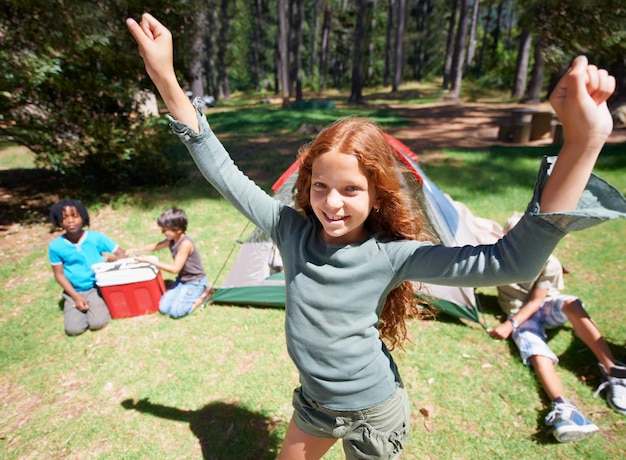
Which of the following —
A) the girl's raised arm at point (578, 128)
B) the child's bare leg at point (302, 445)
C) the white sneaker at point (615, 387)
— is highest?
the girl's raised arm at point (578, 128)

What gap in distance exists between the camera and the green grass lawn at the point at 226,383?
2504 mm

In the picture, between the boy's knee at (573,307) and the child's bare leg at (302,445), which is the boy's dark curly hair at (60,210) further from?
the boy's knee at (573,307)

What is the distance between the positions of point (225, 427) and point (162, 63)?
2388mm

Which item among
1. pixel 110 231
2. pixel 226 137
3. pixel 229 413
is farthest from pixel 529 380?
pixel 226 137

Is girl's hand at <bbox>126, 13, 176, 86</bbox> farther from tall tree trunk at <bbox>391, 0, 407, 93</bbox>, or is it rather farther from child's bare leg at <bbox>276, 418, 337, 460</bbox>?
tall tree trunk at <bbox>391, 0, 407, 93</bbox>

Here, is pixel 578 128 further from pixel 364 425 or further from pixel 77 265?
pixel 77 265

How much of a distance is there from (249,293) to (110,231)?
3.14 meters

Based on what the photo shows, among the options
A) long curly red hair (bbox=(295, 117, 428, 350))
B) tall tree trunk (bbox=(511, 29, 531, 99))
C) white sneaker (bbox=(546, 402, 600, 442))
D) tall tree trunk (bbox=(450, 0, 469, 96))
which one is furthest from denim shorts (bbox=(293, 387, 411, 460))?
tall tree trunk (bbox=(450, 0, 469, 96))

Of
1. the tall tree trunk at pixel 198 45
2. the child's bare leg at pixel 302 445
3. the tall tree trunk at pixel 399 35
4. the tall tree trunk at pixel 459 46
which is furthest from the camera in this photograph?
the tall tree trunk at pixel 399 35

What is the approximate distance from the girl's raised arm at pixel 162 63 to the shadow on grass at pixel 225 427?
2.17 m

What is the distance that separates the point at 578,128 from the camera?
2.54ft

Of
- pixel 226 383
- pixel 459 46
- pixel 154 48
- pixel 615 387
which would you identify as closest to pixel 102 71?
pixel 226 383

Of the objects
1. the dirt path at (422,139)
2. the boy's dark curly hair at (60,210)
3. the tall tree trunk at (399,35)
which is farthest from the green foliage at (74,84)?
the tall tree trunk at (399,35)

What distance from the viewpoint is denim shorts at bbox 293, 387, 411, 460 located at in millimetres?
1430
